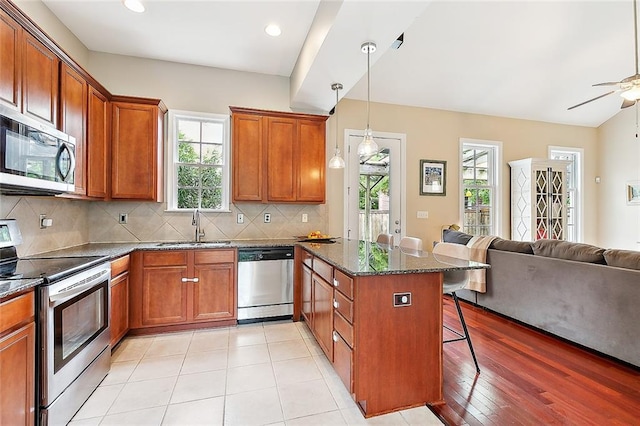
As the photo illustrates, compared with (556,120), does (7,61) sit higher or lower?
lower

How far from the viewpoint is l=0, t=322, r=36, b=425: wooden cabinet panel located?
1282 mm

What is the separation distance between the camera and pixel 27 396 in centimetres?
143

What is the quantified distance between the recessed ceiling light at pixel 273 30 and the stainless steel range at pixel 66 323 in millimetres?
2544

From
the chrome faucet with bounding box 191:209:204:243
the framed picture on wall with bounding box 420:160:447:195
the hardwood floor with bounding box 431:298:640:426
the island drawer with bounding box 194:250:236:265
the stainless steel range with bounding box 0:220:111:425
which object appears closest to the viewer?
the stainless steel range with bounding box 0:220:111:425

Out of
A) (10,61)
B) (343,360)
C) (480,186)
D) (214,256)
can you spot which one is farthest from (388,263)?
(480,186)

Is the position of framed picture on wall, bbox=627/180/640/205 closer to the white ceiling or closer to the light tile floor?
the white ceiling

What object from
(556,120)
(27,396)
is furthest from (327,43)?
(556,120)

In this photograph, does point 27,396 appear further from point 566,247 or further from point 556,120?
point 556,120

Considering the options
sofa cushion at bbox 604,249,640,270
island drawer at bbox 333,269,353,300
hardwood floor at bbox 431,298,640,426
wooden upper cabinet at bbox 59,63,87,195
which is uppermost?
wooden upper cabinet at bbox 59,63,87,195

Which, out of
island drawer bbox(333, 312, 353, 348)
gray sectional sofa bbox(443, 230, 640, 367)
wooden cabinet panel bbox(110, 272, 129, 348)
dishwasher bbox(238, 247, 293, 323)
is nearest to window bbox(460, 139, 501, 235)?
gray sectional sofa bbox(443, 230, 640, 367)

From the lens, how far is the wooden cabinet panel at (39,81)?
194 centimetres

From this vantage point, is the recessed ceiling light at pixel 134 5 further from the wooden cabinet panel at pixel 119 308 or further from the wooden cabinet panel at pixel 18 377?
the wooden cabinet panel at pixel 18 377

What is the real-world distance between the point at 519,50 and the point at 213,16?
384 cm

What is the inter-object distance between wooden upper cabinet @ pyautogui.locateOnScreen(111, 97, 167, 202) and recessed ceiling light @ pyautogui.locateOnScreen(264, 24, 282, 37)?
138 cm
